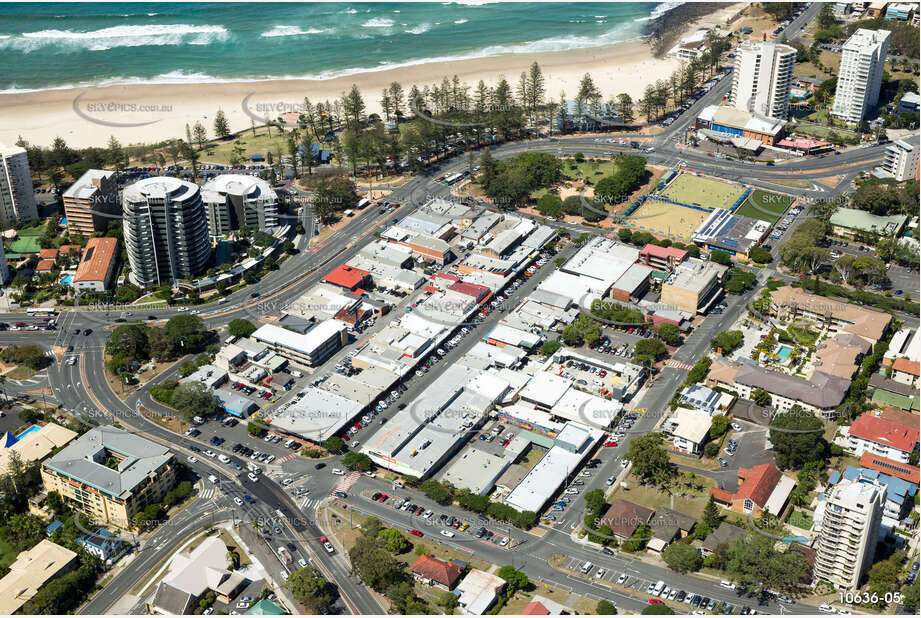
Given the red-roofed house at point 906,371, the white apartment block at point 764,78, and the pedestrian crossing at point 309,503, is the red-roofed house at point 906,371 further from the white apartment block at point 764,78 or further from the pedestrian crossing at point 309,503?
the white apartment block at point 764,78

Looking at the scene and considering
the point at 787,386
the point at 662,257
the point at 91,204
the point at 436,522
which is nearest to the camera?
the point at 436,522

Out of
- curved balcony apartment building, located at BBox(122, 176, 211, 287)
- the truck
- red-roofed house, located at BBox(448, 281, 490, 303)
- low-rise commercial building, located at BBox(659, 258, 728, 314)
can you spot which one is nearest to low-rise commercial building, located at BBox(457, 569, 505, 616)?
the truck

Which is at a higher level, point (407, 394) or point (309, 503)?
point (407, 394)

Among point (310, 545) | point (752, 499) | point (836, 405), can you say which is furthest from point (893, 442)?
point (310, 545)

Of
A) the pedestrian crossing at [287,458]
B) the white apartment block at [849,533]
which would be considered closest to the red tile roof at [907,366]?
the white apartment block at [849,533]

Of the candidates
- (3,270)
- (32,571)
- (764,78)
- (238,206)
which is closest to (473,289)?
(238,206)

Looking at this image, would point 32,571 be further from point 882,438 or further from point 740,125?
point 740,125
